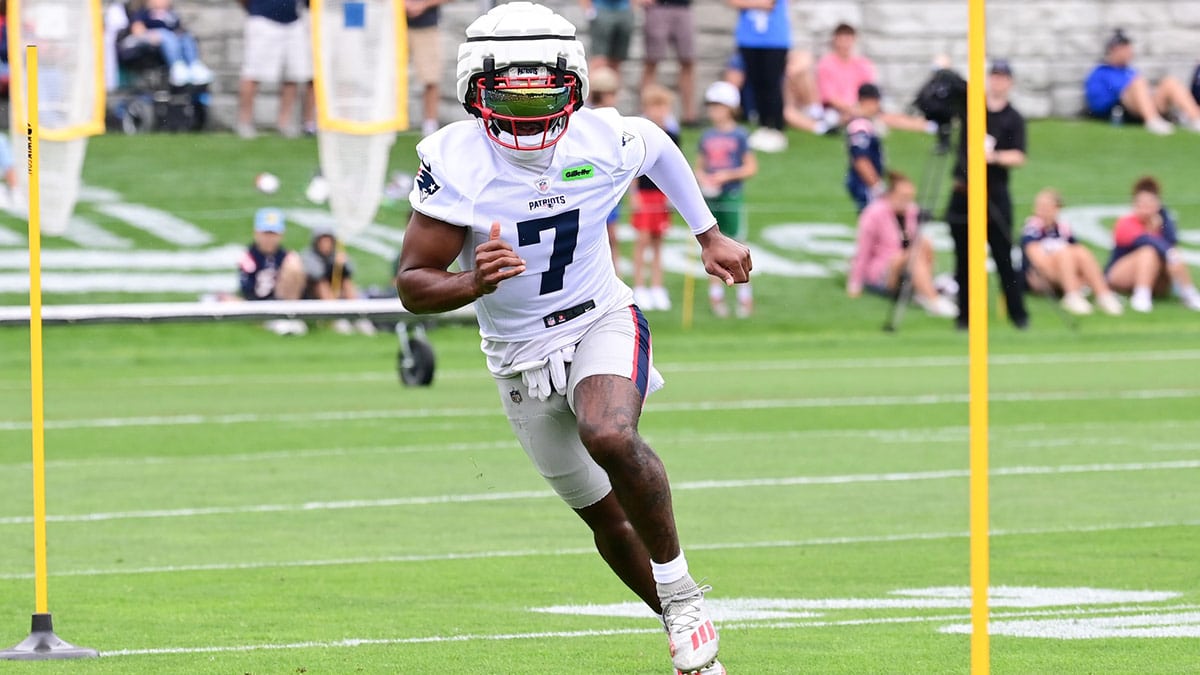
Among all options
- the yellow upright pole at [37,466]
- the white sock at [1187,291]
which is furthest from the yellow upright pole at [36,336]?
the white sock at [1187,291]

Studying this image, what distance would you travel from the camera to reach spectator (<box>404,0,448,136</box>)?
29438mm

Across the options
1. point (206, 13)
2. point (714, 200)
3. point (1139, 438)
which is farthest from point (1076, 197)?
point (1139, 438)

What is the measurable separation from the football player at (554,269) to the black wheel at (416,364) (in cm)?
1166

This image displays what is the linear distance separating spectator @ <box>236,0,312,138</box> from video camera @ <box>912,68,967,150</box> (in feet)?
32.3

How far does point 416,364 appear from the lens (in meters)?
19.2

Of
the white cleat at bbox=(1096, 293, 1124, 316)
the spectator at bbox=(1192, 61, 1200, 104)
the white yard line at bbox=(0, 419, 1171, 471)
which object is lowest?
the white cleat at bbox=(1096, 293, 1124, 316)

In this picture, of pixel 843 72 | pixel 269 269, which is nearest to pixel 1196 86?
pixel 843 72

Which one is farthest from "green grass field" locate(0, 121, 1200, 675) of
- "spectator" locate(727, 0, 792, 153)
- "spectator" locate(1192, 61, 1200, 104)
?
A: "spectator" locate(1192, 61, 1200, 104)

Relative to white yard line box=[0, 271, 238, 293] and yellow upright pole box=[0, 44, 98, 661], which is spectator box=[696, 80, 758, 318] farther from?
yellow upright pole box=[0, 44, 98, 661]

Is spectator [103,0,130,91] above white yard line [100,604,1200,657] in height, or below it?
above

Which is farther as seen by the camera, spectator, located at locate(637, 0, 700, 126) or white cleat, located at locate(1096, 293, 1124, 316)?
spectator, located at locate(637, 0, 700, 126)

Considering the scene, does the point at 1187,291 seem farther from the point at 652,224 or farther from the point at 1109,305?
the point at 652,224

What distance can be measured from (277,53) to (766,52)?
6.12m

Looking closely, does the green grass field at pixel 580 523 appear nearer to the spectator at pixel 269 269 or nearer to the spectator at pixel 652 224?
the spectator at pixel 652 224
